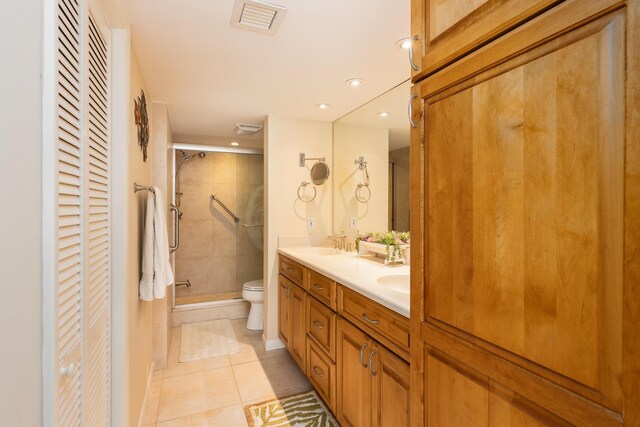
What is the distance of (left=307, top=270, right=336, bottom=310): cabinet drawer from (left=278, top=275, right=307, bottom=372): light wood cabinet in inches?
7.3

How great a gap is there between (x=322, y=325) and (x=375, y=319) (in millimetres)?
677

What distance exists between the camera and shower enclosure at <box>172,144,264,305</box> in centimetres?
393

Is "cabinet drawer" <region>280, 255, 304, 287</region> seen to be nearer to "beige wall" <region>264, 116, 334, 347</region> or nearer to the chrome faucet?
"beige wall" <region>264, 116, 334, 347</region>

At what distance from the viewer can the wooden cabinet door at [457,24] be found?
2.31 ft

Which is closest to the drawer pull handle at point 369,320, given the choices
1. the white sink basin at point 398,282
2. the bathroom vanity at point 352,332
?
the bathroom vanity at point 352,332

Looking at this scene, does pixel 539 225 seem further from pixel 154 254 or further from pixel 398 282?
pixel 154 254

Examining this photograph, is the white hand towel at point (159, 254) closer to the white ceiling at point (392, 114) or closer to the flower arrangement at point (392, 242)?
the flower arrangement at point (392, 242)

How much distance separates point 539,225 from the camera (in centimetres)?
66

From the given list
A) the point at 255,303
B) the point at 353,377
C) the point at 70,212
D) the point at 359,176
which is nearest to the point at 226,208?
the point at 255,303

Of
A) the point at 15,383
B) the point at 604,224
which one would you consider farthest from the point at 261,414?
the point at 604,224

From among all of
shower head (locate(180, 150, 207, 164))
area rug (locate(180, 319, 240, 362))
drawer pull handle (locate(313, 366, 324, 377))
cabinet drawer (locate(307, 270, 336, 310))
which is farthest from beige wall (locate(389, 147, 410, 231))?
shower head (locate(180, 150, 207, 164))

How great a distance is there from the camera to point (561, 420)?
631 mm

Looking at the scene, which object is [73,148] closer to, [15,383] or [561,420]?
[15,383]

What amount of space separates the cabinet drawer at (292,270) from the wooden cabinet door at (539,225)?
5.06 ft
